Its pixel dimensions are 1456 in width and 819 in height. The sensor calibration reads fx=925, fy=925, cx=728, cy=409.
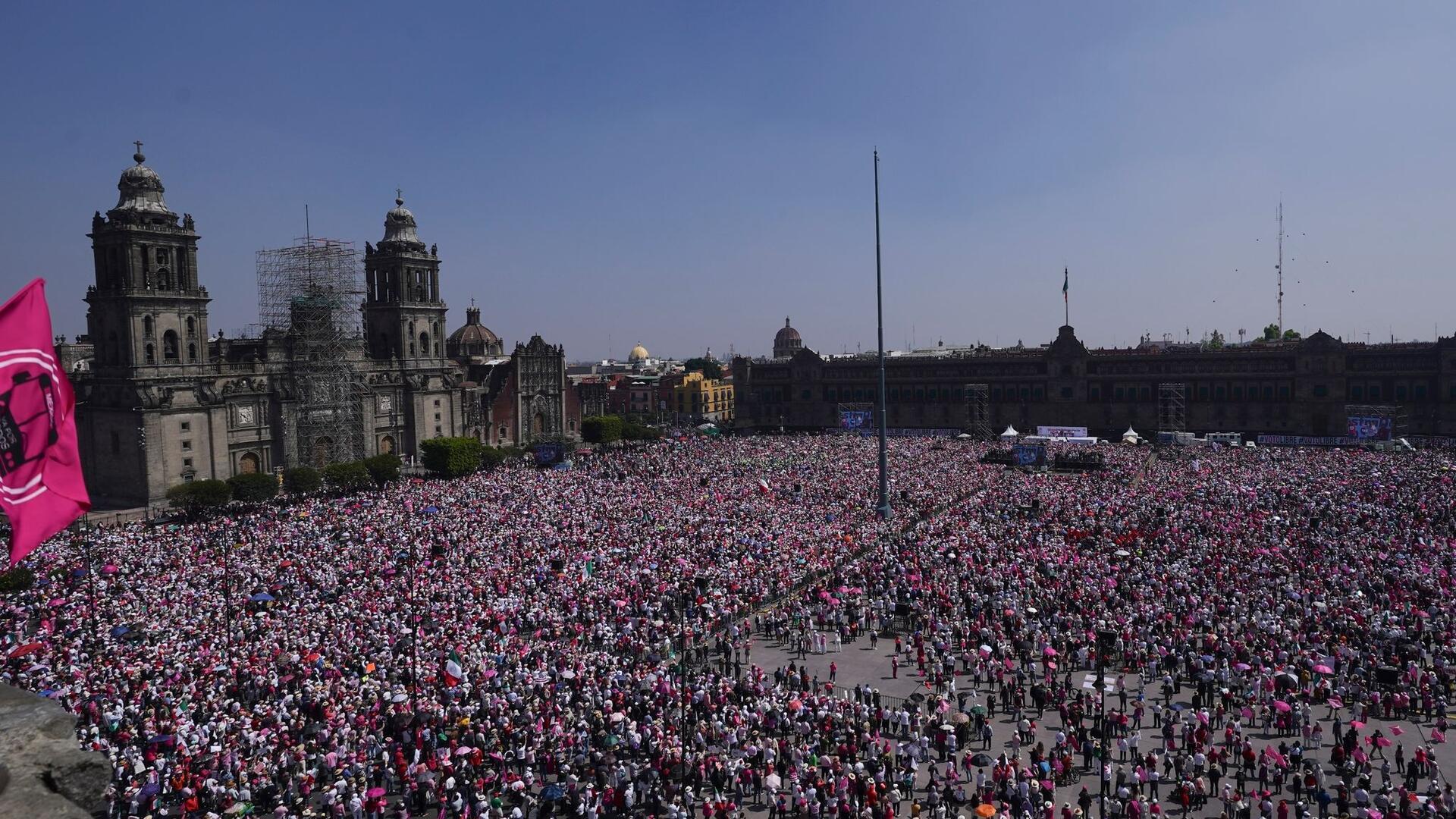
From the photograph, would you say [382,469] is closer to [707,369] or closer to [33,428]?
[33,428]

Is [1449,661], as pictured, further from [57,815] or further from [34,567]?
[34,567]

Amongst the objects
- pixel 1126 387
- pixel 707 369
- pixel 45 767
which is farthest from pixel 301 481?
pixel 707 369

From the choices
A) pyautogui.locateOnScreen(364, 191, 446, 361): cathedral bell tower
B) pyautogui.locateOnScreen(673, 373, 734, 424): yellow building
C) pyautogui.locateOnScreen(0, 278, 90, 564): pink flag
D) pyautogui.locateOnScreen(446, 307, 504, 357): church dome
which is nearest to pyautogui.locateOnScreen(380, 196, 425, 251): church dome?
pyautogui.locateOnScreen(364, 191, 446, 361): cathedral bell tower

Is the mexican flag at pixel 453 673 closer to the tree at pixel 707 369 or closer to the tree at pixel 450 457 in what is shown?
the tree at pixel 450 457

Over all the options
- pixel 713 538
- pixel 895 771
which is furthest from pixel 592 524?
pixel 895 771

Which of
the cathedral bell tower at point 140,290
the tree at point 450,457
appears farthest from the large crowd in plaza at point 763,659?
the cathedral bell tower at point 140,290

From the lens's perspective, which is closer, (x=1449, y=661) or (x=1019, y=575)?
(x=1449, y=661)
